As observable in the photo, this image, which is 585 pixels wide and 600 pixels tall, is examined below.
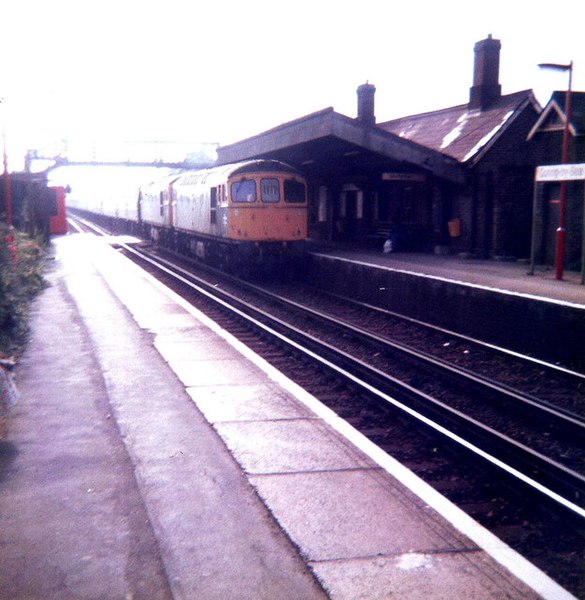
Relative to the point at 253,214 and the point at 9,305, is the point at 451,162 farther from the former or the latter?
the point at 9,305

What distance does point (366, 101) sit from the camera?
31.7m

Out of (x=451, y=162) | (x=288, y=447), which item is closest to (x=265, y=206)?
(x=451, y=162)

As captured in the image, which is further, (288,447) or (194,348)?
(194,348)

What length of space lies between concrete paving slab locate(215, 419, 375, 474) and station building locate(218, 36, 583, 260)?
1324 cm

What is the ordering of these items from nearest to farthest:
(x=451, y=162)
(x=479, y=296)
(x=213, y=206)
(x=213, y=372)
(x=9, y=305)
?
(x=213, y=372)
(x=9, y=305)
(x=479, y=296)
(x=451, y=162)
(x=213, y=206)

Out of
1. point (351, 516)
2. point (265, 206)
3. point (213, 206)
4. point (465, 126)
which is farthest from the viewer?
point (465, 126)

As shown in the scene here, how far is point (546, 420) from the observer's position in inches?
313

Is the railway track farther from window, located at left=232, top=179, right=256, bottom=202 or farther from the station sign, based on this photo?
the station sign

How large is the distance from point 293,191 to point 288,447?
15.1 m

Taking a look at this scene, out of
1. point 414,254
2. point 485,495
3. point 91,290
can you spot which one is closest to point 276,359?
point 485,495

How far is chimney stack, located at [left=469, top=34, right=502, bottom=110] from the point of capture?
81.2ft

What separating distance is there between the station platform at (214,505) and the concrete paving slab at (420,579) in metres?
0.01

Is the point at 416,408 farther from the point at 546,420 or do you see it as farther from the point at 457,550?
the point at 457,550

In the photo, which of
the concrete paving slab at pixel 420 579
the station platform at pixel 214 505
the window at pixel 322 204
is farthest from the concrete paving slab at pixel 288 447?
the window at pixel 322 204
